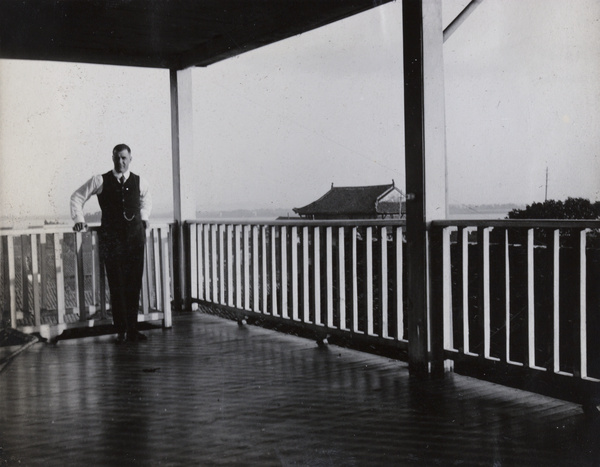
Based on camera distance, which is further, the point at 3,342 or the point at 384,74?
the point at 384,74

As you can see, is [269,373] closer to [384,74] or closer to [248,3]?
[248,3]

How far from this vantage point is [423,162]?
3.82 metres

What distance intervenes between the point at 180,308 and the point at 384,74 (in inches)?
139

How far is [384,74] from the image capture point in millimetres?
7121

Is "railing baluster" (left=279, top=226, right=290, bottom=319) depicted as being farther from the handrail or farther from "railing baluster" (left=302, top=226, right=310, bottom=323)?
"railing baluster" (left=302, top=226, right=310, bottom=323)

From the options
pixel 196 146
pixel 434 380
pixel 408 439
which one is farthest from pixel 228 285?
pixel 408 439

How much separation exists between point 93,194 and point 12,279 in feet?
3.34

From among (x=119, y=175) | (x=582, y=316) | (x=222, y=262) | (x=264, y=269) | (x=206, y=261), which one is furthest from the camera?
(x=206, y=261)

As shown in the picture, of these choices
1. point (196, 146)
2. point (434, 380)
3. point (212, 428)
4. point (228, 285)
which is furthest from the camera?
point (196, 146)

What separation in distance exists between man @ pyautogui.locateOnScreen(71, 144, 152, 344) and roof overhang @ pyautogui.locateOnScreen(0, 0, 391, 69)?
1.16 meters

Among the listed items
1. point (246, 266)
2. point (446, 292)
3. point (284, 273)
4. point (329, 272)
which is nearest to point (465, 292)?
point (446, 292)

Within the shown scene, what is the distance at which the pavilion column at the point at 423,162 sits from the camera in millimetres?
3801

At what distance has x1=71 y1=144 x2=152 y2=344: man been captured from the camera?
5078mm

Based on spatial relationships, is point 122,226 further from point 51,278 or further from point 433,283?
point 433,283
